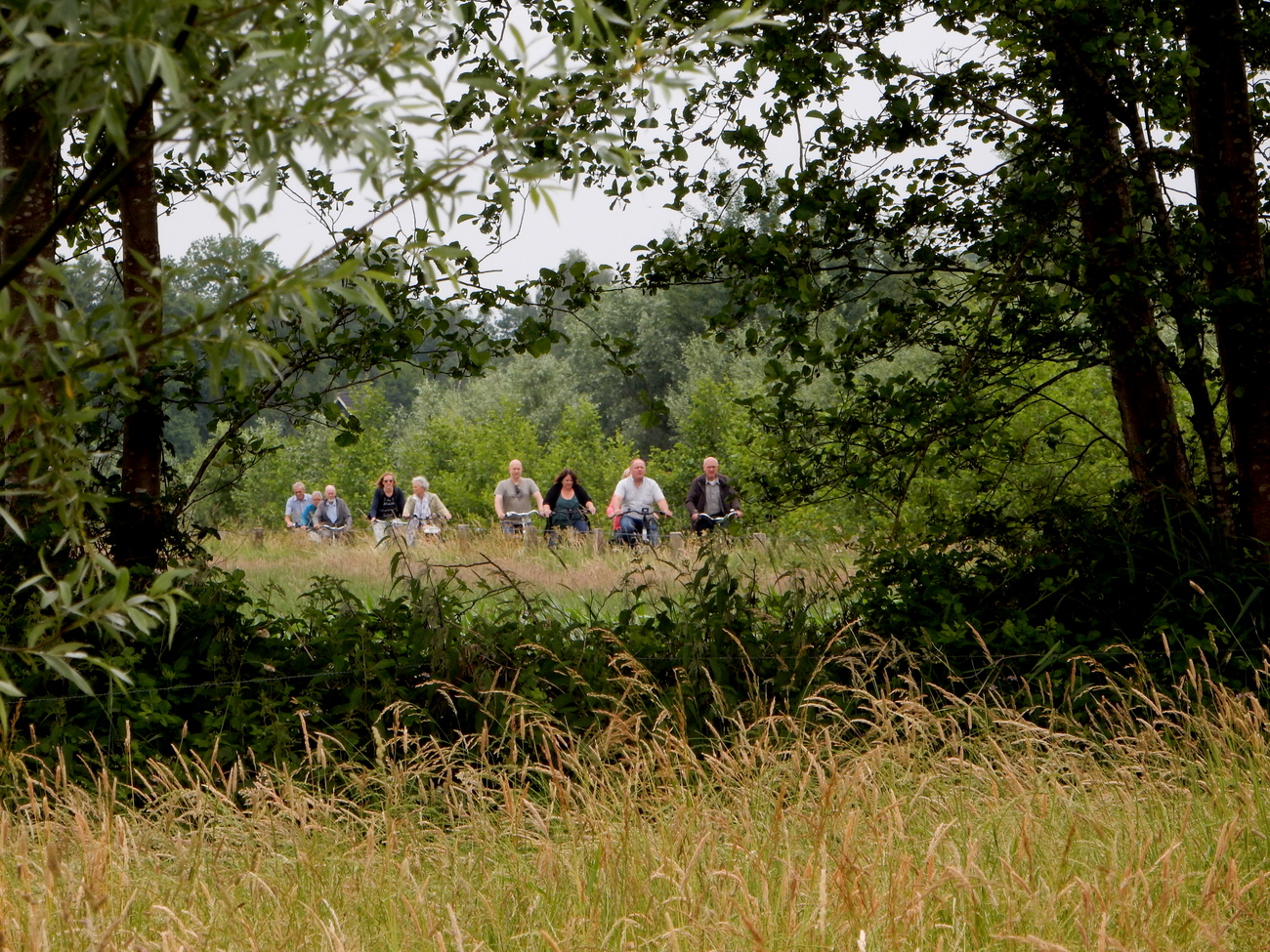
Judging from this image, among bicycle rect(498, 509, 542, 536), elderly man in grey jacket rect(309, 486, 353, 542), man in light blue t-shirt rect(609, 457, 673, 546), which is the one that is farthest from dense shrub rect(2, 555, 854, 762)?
elderly man in grey jacket rect(309, 486, 353, 542)

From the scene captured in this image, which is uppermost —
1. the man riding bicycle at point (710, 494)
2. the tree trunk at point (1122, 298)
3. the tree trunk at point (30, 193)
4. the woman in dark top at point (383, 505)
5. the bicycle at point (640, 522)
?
the tree trunk at point (30, 193)

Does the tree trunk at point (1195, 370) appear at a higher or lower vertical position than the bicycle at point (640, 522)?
higher

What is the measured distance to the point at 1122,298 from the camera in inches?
235

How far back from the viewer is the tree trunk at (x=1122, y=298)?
569cm

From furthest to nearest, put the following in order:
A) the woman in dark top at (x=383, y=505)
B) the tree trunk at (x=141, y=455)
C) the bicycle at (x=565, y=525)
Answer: the woman in dark top at (x=383, y=505) < the bicycle at (x=565, y=525) < the tree trunk at (x=141, y=455)

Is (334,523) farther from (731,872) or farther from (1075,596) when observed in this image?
(731,872)

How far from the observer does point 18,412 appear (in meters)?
1.81

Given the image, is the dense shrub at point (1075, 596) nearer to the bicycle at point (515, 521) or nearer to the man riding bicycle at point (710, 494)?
the man riding bicycle at point (710, 494)

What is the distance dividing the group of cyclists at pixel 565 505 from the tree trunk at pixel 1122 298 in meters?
6.28

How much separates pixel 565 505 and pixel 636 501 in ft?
5.03

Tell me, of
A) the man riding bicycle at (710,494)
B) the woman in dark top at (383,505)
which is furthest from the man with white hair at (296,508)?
the man riding bicycle at (710,494)

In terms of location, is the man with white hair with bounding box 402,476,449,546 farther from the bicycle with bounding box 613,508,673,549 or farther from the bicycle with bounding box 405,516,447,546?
the bicycle with bounding box 613,508,673,549


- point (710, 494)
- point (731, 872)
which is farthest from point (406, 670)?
point (710, 494)

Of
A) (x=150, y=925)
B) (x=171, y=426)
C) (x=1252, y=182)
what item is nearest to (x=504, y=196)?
(x=150, y=925)
